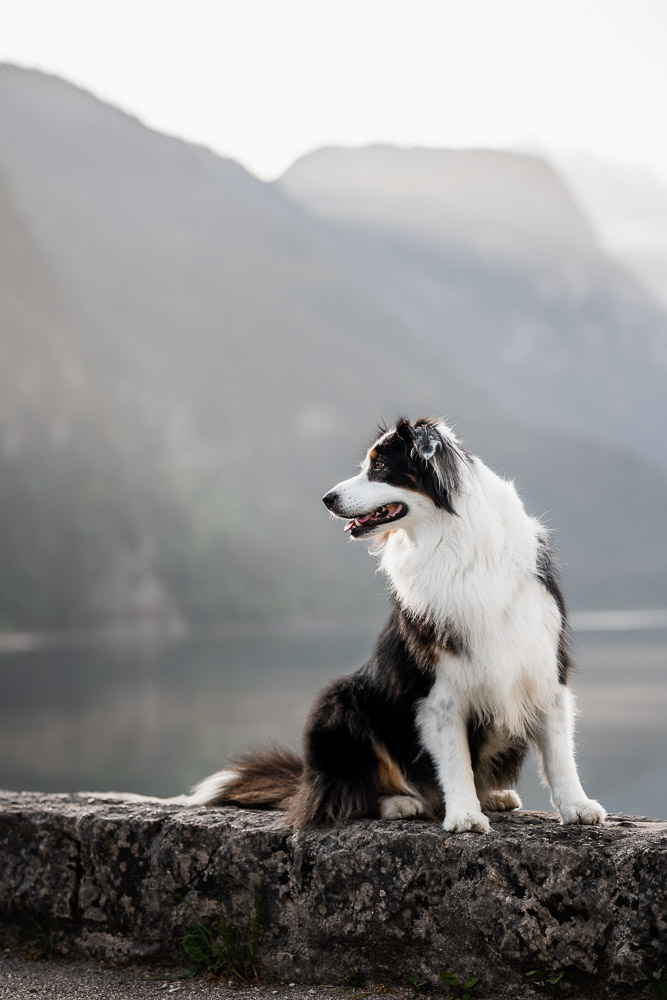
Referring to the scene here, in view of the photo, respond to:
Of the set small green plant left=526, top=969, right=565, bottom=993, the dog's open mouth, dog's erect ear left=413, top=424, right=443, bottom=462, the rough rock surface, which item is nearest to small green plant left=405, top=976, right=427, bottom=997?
the rough rock surface

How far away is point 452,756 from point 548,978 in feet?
3.08

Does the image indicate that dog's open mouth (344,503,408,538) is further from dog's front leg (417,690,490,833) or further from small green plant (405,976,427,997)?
small green plant (405,976,427,997)

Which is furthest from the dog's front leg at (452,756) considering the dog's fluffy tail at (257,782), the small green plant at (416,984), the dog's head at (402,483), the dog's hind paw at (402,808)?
the dog's fluffy tail at (257,782)

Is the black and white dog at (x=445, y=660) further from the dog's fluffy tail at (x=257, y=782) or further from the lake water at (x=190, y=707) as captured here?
the lake water at (x=190, y=707)

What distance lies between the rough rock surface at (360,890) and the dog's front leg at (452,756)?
8 cm

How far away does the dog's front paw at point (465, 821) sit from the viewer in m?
3.83

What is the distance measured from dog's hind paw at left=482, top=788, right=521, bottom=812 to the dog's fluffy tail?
1033mm

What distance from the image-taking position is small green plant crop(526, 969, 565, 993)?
11.9 ft

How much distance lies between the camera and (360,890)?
3984 millimetres

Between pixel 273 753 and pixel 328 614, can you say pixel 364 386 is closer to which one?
pixel 328 614

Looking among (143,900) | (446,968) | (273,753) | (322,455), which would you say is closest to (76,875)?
(143,900)

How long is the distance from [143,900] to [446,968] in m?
1.53

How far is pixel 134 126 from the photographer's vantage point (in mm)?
129875

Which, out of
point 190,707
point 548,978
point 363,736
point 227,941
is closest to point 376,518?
point 363,736
